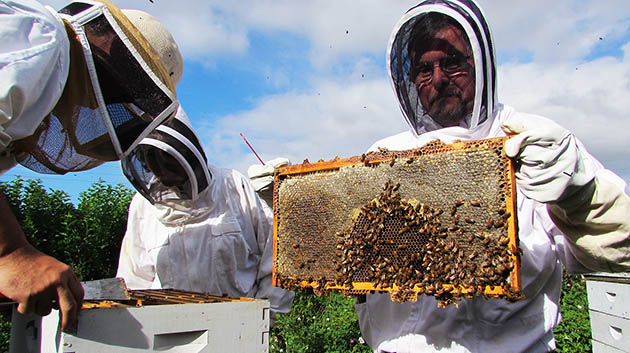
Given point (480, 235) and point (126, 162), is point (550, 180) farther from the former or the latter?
point (126, 162)

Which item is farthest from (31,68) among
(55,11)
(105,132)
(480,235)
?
(480,235)

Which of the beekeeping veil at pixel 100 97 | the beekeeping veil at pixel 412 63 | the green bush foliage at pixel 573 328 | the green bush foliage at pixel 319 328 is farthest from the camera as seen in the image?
the green bush foliage at pixel 319 328

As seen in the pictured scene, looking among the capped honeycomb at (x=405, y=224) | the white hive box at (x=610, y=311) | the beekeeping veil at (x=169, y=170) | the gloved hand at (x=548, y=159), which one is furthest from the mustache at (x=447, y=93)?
the white hive box at (x=610, y=311)

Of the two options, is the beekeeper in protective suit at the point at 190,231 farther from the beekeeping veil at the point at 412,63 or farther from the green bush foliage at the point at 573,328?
the green bush foliage at the point at 573,328

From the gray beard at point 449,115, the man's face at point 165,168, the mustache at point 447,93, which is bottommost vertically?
the man's face at point 165,168

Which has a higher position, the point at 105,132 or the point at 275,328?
the point at 105,132

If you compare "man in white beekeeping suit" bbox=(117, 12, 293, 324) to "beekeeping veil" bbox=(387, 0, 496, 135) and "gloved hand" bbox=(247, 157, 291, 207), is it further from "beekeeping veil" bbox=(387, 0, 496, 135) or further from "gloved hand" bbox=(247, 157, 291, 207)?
"beekeeping veil" bbox=(387, 0, 496, 135)

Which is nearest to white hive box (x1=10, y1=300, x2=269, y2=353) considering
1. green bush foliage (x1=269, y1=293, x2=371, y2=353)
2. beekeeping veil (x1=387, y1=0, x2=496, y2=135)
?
beekeeping veil (x1=387, y1=0, x2=496, y2=135)

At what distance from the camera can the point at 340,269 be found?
8.54 feet

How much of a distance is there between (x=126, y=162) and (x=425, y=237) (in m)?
3.01

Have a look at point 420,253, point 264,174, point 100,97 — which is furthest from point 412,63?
point 100,97

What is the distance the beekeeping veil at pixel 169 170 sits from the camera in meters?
4.02

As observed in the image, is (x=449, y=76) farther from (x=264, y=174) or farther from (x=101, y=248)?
(x=101, y=248)

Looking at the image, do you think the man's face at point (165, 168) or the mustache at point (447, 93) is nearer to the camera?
the mustache at point (447, 93)
